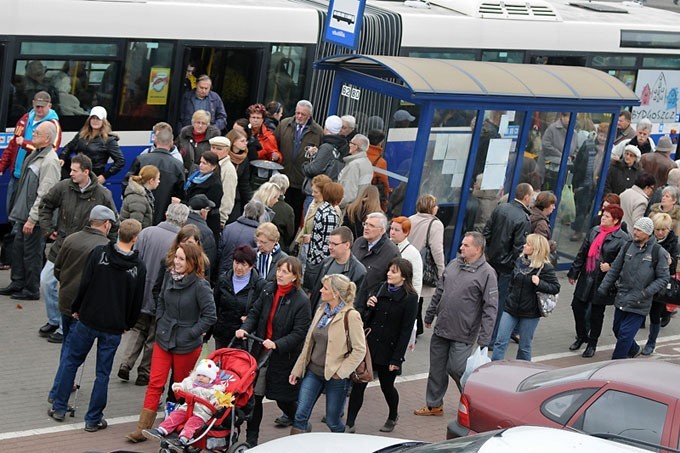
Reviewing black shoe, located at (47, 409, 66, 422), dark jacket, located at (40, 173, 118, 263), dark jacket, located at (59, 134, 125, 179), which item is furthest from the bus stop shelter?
black shoe, located at (47, 409, 66, 422)

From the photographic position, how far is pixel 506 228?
13.5 m

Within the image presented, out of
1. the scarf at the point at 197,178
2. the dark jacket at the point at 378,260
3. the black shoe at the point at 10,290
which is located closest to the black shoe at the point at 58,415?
the dark jacket at the point at 378,260

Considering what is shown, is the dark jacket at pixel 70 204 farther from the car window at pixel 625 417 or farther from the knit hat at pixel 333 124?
the car window at pixel 625 417

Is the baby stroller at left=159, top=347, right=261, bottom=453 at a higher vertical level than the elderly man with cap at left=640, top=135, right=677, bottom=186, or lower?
lower

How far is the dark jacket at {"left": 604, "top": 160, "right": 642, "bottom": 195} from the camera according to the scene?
17.8m

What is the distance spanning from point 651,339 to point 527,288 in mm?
2998

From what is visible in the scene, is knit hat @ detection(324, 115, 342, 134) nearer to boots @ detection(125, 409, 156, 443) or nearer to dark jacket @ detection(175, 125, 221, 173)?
dark jacket @ detection(175, 125, 221, 173)

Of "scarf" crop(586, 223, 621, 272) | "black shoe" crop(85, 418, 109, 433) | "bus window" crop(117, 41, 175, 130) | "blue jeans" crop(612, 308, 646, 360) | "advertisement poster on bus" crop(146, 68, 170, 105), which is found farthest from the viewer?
"advertisement poster on bus" crop(146, 68, 170, 105)

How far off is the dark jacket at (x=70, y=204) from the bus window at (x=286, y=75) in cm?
589

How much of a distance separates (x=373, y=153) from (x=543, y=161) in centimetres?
254

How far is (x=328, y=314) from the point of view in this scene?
9867mm

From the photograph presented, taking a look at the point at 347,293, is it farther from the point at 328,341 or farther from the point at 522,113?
the point at 522,113

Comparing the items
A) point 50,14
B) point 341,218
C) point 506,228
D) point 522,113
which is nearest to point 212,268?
point 341,218

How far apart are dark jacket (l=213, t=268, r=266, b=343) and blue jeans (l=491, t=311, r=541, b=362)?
3.03 metres
